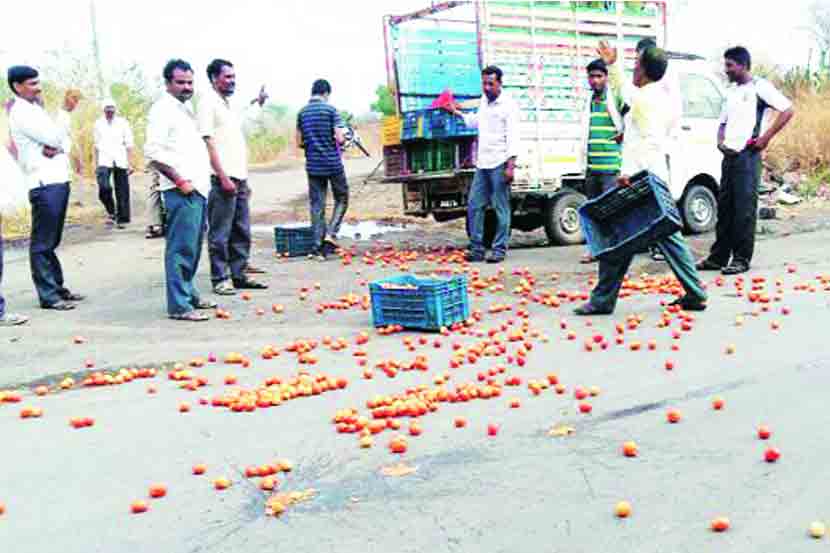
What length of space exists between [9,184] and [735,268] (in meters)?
7.05

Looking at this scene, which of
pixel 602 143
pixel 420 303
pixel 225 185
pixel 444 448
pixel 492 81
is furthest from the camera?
pixel 492 81

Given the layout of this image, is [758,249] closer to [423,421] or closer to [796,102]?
[423,421]

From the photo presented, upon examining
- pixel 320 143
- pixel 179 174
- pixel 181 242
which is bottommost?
pixel 181 242

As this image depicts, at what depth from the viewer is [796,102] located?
73.4ft

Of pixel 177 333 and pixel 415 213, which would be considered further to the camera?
pixel 415 213

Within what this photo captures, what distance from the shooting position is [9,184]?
26.1 feet

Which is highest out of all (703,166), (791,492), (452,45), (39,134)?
(452,45)

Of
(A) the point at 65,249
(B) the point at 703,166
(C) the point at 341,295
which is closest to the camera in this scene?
(C) the point at 341,295

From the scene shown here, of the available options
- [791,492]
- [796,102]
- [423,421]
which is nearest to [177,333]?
[423,421]

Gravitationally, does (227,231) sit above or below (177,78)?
below

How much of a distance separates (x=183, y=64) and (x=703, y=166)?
7.25m

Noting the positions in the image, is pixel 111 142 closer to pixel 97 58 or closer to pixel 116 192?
pixel 116 192

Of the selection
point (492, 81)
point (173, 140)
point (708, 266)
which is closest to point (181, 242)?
point (173, 140)

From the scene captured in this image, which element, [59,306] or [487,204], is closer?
[59,306]
